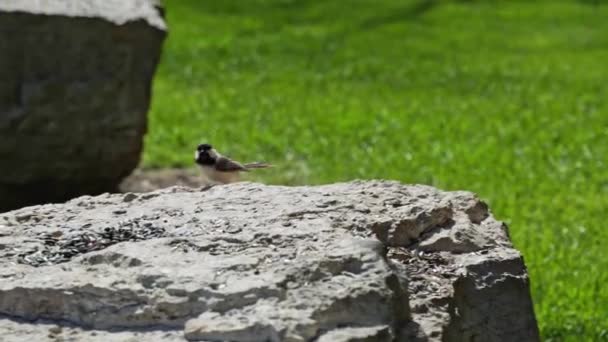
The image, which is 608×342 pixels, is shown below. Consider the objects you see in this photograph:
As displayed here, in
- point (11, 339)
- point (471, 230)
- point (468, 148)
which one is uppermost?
point (468, 148)

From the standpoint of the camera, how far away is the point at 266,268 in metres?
3.01

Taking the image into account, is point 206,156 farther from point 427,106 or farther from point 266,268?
point 427,106

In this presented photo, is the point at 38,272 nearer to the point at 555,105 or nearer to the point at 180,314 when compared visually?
the point at 180,314

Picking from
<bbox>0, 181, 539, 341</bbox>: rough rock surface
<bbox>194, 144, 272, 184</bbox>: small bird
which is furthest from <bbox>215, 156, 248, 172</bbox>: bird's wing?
<bbox>0, 181, 539, 341</bbox>: rough rock surface

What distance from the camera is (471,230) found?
12.1ft

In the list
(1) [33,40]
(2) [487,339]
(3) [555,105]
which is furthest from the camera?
(3) [555,105]

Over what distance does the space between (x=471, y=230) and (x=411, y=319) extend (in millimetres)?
632

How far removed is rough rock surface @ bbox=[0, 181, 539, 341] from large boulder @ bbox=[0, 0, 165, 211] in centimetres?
344

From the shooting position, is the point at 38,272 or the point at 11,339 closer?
the point at 11,339

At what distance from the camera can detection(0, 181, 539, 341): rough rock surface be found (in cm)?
290

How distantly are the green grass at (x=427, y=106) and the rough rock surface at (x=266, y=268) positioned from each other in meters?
2.27

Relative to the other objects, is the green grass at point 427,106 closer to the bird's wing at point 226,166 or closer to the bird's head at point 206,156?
the bird's wing at point 226,166

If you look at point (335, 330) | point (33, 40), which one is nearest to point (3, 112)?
point (33, 40)

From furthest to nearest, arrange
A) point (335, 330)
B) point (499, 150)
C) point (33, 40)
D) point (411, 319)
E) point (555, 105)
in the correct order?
point (555, 105) < point (499, 150) < point (33, 40) < point (411, 319) < point (335, 330)
